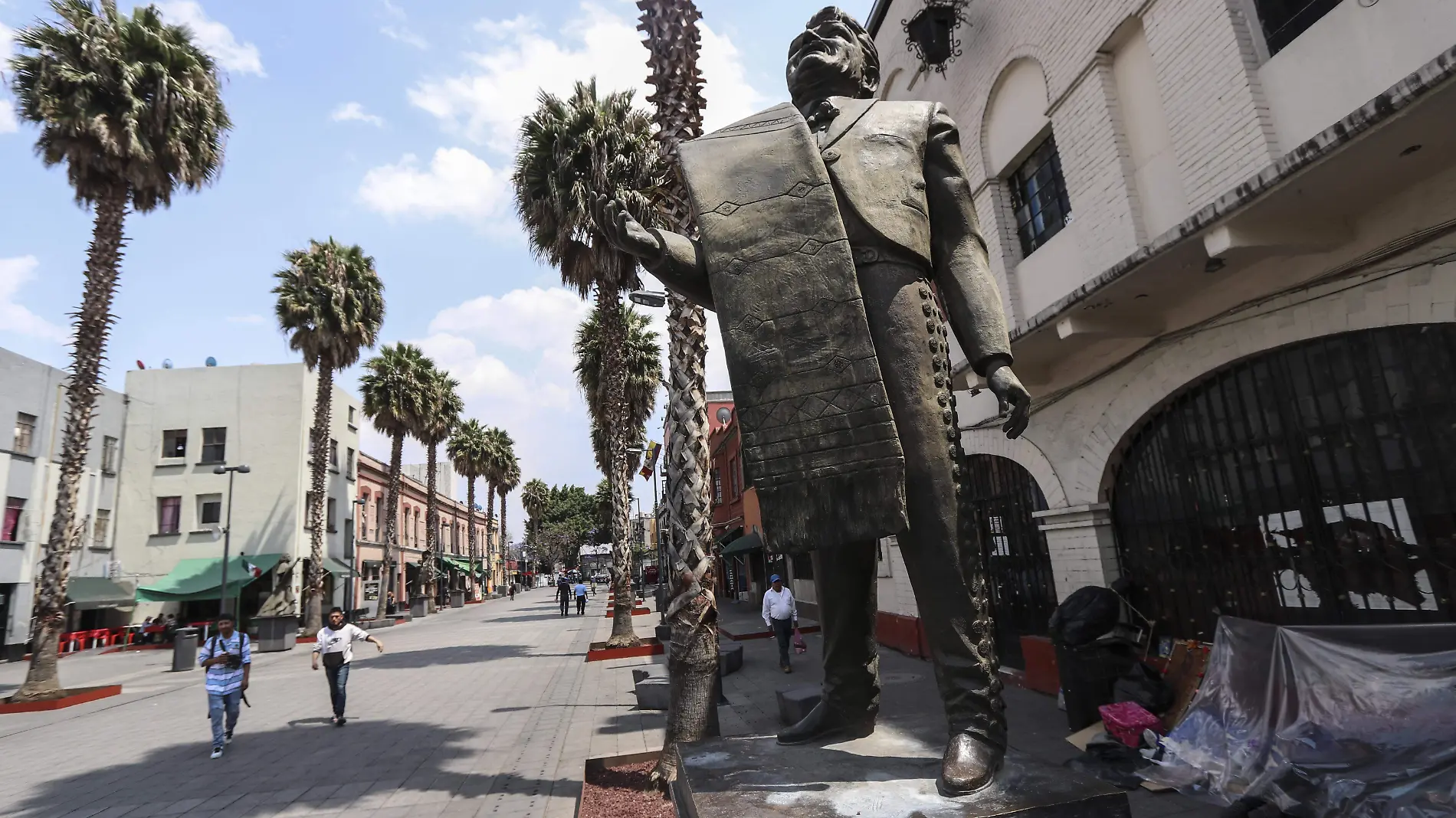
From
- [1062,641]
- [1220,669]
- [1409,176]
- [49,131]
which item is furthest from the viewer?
[49,131]

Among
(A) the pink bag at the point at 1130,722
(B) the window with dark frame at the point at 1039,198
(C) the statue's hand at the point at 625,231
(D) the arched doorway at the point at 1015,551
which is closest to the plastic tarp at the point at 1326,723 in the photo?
(A) the pink bag at the point at 1130,722

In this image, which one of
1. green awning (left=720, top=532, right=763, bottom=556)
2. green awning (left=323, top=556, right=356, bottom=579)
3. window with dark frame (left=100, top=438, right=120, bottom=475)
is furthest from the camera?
green awning (left=323, top=556, right=356, bottom=579)

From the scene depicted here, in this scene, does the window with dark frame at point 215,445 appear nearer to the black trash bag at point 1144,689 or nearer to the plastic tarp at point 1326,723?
the black trash bag at point 1144,689

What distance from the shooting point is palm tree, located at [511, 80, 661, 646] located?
14.2 meters

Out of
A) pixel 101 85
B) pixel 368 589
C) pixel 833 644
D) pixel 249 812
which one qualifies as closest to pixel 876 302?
pixel 833 644

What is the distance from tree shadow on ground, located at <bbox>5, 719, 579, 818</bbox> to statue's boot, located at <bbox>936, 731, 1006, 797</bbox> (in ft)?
16.7

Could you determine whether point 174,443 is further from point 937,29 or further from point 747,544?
point 937,29

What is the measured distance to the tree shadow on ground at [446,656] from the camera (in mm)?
16172

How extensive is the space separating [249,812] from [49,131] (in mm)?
13525

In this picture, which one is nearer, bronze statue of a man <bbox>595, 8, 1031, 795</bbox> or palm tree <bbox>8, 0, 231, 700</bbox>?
bronze statue of a man <bbox>595, 8, 1031, 795</bbox>

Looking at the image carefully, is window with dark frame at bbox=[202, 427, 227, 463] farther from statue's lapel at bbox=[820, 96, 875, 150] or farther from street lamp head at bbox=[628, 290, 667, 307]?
statue's lapel at bbox=[820, 96, 875, 150]

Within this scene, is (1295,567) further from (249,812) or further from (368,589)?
(368,589)

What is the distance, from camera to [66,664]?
65.8 feet

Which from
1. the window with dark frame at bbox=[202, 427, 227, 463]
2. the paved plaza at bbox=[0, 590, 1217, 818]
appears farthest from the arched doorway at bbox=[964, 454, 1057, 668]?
the window with dark frame at bbox=[202, 427, 227, 463]
